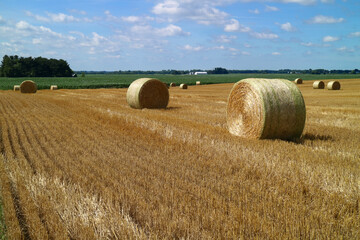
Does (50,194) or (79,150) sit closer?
(50,194)

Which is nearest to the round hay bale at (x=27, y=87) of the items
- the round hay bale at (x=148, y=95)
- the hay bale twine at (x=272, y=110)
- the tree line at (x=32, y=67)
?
the round hay bale at (x=148, y=95)

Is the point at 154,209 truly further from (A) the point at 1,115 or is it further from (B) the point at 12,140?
(A) the point at 1,115

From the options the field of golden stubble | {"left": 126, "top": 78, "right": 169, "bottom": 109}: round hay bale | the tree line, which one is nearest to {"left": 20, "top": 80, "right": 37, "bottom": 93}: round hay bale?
{"left": 126, "top": 78, "right": 169, "bottom": 109}: round hay bale

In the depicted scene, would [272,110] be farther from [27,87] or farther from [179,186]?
[27,87]

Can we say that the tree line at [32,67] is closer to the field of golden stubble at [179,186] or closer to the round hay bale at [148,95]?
the round hay bale at [148,95]

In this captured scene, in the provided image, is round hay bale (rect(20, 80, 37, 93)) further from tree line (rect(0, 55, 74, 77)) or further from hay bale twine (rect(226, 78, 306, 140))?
tree line (rect(0, 55, 74, 77))

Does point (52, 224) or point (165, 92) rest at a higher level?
point (165, 92)

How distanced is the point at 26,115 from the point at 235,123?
954 centimetres

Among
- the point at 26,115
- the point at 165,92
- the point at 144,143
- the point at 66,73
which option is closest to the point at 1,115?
the point at 26,115

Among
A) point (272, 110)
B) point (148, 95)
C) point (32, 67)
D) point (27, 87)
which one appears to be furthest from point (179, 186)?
point (32, 67)

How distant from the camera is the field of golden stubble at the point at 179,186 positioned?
3.75m

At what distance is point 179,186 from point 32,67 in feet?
310

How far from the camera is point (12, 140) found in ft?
28.7

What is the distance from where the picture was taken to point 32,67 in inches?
3484
